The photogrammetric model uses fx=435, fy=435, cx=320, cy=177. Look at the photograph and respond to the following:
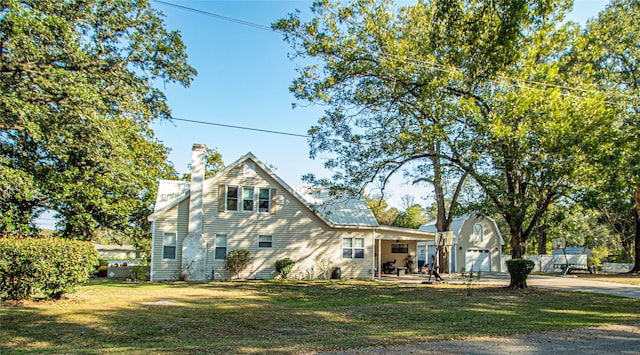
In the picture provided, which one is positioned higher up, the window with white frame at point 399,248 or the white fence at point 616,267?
the window with white frame at point 399,248

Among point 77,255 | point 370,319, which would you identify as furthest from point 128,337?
point 77,255

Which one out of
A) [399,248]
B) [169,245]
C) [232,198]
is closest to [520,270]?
[399,248]

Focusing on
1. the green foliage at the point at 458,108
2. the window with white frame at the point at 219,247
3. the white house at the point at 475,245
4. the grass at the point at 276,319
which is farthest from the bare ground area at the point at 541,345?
the white house at the point at 475,245

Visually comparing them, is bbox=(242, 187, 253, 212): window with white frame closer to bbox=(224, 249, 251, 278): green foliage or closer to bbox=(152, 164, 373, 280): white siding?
bbox=(152, 164, 373, 280): white siding

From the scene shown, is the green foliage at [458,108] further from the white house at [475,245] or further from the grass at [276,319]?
the white house at [475,245]

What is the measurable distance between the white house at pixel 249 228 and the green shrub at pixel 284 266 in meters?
0.49

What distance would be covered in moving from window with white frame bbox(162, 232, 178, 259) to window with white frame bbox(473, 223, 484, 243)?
21980 mm

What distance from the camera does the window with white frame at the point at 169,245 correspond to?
20000 mm

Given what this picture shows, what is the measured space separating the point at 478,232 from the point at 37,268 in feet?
94.0

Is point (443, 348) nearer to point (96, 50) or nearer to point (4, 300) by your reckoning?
point (4, 300)

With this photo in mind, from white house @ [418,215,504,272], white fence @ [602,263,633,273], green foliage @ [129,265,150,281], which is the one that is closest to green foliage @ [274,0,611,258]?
green foliage @ [129,265,150,281]

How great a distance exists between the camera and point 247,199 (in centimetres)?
2178

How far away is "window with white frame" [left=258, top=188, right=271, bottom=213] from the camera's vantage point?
22062 mm

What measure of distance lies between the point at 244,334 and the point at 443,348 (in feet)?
11.4
